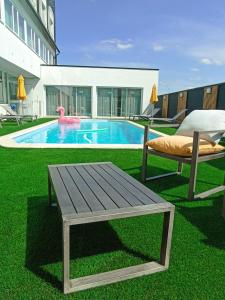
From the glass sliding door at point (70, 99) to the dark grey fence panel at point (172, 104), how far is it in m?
6.38

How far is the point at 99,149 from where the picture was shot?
232 inches

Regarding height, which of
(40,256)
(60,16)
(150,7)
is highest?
(60,16)

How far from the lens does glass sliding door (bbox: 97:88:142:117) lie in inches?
762

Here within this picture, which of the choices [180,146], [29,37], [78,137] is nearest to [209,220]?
[180,146]

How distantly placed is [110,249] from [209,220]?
1.11m

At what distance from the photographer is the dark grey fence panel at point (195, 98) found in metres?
13.3

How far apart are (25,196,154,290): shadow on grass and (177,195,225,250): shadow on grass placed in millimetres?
651

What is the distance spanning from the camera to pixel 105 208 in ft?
5.13

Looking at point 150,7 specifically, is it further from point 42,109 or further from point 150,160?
point 42,109

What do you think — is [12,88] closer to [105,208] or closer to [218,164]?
[218,164]

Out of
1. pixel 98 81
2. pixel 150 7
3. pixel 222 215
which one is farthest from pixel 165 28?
pixel 222 215

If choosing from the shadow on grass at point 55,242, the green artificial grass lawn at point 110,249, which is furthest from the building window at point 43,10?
the shadow on grass at point 55,242

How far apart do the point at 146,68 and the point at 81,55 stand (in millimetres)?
13871

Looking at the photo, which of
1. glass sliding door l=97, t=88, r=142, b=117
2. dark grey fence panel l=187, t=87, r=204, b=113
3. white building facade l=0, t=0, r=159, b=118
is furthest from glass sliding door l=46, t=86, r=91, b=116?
dark grey fence panel l=187, t=87, r=204, b=113
